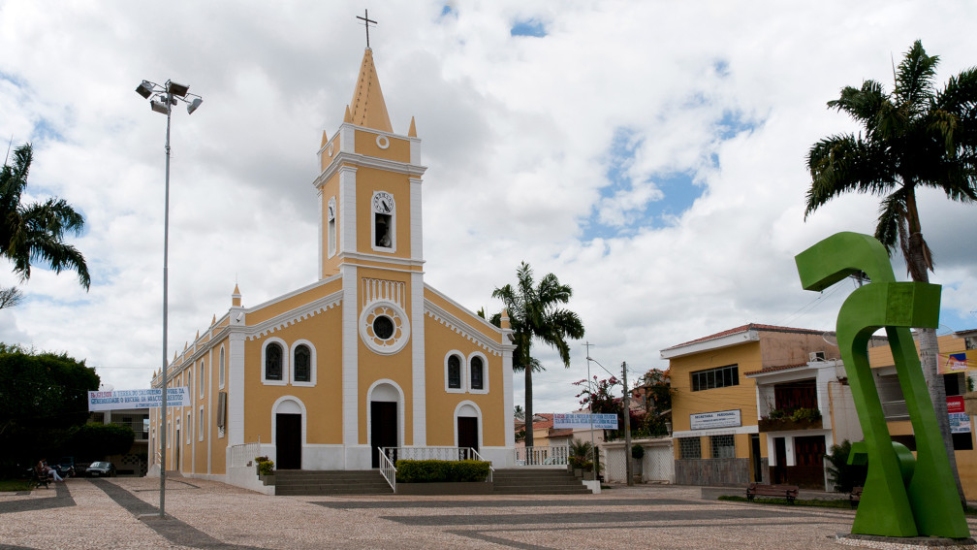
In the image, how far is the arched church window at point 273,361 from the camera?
1167 inches

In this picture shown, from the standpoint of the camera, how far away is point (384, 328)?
3212 centimetres

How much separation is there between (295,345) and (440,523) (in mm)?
15614

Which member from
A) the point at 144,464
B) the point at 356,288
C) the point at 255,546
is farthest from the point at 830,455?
the point at 144,464

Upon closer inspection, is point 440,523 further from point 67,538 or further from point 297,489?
point 297,489

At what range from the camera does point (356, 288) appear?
3166 cm

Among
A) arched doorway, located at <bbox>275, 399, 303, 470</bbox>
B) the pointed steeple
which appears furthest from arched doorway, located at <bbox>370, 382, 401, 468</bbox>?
the pointed steeple

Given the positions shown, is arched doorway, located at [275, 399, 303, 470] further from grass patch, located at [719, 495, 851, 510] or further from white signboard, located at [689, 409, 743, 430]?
white signboard, located at [689, 409, 743, 430]

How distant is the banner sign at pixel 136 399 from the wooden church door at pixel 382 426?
7687 millimetres

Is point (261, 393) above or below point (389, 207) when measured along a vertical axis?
below

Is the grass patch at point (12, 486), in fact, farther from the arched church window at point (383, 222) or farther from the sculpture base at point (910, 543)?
the sculpture base at point (910, 543)

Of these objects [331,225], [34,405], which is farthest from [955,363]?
[34,405]

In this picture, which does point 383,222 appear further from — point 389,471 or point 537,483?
point 537,483

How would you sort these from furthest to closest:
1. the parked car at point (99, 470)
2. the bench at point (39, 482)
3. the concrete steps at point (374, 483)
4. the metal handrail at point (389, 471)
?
1. the parked car at point (99, 470)
2. the bench at point (39, 482)
3. the metal handrail at point (389, 471)
4. the concrete steps at point (374, 483)

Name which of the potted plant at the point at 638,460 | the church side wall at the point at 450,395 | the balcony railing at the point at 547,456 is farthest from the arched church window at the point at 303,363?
the potted plant at the point at 638,460
